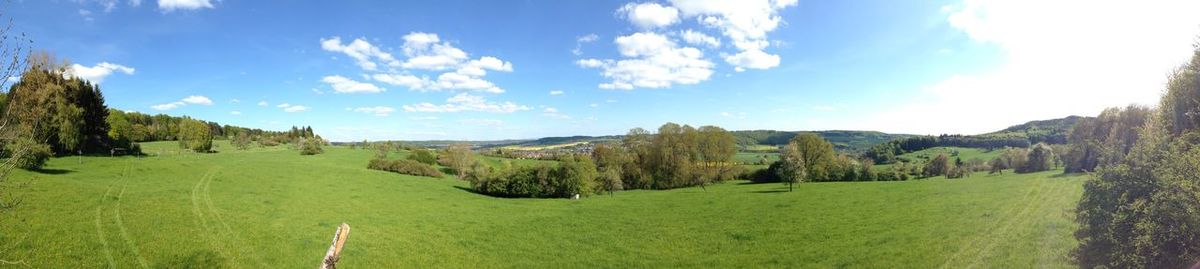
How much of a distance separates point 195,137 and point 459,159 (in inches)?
1653

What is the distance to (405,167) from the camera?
240 ft

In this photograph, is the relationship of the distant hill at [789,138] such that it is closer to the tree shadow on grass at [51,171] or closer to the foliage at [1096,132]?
the foliage at [1096,132]

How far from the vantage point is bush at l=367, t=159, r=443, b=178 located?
7288 centimetres

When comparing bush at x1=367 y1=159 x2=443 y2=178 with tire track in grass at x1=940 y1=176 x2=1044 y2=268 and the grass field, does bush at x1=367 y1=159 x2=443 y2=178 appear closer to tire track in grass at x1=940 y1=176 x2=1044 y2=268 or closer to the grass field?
the grass field

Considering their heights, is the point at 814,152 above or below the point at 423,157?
above

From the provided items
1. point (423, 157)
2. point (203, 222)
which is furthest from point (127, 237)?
point (423, 157)

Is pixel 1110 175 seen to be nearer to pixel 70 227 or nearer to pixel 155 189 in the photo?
pixel 70 227

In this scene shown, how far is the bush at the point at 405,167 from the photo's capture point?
7288 cm

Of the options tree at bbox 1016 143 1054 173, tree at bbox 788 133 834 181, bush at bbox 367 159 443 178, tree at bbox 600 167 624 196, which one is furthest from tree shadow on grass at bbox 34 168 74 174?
tree at bbox 1016 143 1054 173

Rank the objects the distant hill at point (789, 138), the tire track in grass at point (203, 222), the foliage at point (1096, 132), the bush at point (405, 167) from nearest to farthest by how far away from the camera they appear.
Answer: the tire track in grass at point (203, 222) → the foliage at point (1096, 132) → the bush at point (405, 167) → the distant hill at point (789, 138)

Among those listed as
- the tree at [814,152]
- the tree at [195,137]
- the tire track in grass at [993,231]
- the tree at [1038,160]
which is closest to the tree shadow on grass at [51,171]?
the tree at [195,137]

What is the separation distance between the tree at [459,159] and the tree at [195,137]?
37.6 meters

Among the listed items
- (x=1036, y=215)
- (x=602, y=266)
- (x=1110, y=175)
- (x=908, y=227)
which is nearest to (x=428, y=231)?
(x=602, y=266)

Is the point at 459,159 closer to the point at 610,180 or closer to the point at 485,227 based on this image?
the point at 610,180
